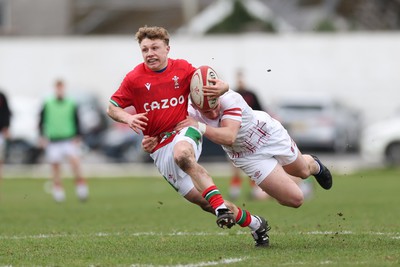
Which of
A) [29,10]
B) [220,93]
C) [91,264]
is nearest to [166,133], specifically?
[220,93]

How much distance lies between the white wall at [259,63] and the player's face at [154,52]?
2643 cm

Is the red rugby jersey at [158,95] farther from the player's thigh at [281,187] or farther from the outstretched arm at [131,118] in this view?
the player's thigh at [281,187]

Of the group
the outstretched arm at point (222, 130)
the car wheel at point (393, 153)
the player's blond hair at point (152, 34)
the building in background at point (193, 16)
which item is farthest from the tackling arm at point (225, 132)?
the building in background at point (193, 16)

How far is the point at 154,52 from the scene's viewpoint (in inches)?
379

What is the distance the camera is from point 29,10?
51656 millimetres

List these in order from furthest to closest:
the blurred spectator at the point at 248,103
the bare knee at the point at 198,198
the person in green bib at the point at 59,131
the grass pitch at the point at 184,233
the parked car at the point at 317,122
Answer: the parked car at the point at 317,122 < the person in green bib at the point at 59,131 < the blurred spectator at the point at 248,103 < the bare knee at the point at 198,198 < the grass pitch at the point at 184,233

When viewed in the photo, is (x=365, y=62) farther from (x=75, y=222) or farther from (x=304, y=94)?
(x=75, y=222)

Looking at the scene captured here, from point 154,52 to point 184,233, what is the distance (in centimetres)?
269

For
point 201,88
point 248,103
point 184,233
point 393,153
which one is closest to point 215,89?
point 201,88

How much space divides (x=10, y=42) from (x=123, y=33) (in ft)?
46.3

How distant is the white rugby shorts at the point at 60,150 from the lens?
64.4 feet

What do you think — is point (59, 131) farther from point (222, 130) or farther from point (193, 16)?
point (193, 16)

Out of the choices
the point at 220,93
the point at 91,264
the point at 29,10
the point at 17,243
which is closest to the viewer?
the point at 91,264

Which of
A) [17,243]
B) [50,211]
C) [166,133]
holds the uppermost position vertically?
[166,133]
